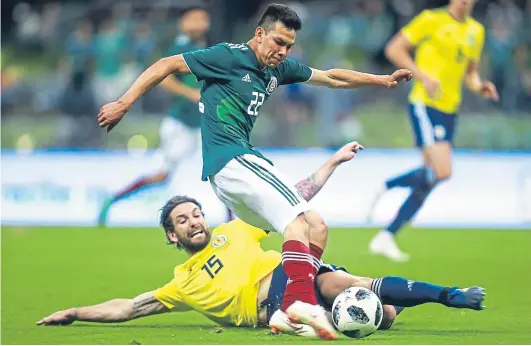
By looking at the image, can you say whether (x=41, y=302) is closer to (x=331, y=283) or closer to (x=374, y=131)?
(x=331, y=283)

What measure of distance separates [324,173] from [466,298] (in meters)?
1.58

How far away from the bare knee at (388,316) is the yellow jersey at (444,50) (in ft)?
17.2

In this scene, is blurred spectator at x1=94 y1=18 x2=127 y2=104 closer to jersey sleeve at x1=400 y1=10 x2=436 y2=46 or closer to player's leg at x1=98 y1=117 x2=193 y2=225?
player's leg at x1=98 y1=117 x2=193 y2=225

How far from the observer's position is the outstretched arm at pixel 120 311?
7324 millimetres

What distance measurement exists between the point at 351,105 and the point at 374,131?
570 millimetres

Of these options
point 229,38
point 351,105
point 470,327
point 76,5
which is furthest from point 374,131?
point 470,327

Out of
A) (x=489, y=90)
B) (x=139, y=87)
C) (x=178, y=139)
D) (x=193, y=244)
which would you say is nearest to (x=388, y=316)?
(x=193, y=244)

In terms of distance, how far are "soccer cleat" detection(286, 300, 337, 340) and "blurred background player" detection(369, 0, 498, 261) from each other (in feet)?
18.0

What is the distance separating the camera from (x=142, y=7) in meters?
20.4

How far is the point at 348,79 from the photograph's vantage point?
310 inches

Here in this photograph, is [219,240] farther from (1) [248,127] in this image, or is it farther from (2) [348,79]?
(2) [348,79]

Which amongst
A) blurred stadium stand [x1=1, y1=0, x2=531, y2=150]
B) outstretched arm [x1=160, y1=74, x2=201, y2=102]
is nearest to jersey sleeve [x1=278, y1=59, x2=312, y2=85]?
outstretched arm [x1=160, y1=74, x2=201, y2=102]

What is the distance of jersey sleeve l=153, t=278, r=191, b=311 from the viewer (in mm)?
7227

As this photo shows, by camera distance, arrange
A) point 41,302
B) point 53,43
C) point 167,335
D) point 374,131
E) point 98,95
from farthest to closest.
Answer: point 53,43 → point 98,95 → point 374,131 → point 41,302 → point 167,335
